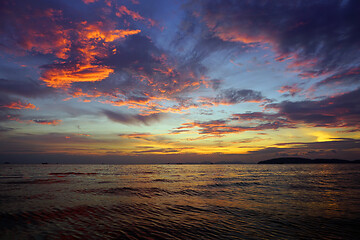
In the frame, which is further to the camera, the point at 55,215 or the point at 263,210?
the point at 263,210

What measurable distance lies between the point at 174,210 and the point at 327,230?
10.2 m

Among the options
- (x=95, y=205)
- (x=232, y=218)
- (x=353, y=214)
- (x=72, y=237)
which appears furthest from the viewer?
(x=95, y=205)

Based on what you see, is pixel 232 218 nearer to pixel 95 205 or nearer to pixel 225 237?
pixel 225 237

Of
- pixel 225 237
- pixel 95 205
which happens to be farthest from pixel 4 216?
pixel 225 237

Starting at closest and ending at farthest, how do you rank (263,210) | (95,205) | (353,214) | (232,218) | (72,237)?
(72,237) → (232,218) → (353,214) → (263,210) → (95,205)

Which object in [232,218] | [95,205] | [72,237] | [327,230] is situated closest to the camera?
[72,237]

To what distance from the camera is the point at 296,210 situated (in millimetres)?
15359

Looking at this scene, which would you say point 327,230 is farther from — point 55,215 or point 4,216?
point 4,216

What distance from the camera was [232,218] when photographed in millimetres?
12867

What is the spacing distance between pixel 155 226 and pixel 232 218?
5.48 m

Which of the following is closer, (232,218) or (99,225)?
(99,225)

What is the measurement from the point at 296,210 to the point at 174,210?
33.5 ft

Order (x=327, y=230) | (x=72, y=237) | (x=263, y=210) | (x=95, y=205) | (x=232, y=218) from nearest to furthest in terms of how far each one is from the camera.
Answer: (x=72, y=237), (x=327, y=230), (x=232, y=218), (x=263, y=210), (x=95, y=205)

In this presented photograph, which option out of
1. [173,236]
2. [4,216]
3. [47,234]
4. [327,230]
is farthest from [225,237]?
[4,216]
